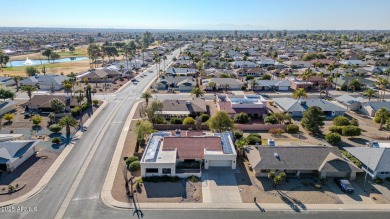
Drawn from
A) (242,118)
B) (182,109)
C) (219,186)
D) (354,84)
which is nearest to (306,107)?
(242,118)

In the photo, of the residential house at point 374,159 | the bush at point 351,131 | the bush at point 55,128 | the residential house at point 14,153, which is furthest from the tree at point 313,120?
the residential house at point 14,153

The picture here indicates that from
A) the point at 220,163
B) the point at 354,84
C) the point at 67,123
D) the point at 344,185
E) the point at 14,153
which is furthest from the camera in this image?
the point at 354,84

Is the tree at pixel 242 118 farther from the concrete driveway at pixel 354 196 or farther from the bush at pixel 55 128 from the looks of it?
the bush at pixel 55 128

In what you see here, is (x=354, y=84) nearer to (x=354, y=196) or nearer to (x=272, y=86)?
(x=272, y=86)

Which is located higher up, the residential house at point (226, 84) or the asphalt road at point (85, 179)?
the residential house at point (226, 84)

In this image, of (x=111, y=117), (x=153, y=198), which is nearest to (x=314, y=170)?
(x=153, y=198)

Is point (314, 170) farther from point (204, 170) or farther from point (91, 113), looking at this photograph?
point (91, 113)
